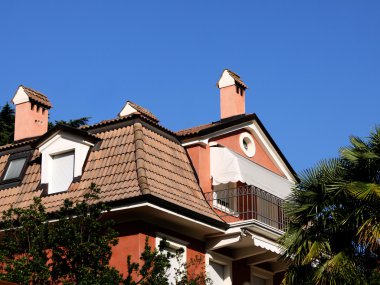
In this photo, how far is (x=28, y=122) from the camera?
29938 millimetres

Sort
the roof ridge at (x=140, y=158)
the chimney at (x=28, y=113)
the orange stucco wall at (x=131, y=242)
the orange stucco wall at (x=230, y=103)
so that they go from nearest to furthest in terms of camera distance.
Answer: the orange stucco wall at (x=131, y=242) < the roof ridge at (x=140, y=158) < the orange stucco wall at (x=230, y=103) < the chimney at (x=28, y=113)

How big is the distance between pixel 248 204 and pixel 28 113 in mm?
8234

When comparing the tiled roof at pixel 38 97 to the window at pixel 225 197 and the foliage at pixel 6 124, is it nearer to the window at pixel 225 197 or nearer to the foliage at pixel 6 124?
the window at pixel 225 197

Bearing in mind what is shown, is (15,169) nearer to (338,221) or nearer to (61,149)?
(61,149)

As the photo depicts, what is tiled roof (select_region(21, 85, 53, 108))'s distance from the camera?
97.8 feet

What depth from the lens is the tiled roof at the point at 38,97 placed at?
29.8 m

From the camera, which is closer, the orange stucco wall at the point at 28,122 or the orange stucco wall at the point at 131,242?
the orange stucco wall at the point at 131,242

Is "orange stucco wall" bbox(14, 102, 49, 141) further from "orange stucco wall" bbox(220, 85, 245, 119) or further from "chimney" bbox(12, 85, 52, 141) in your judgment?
"orange stucco wall" bbox(220, 85, 245, 119)

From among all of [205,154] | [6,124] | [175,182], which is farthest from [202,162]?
[6,124]

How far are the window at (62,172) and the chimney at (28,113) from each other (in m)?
3.84

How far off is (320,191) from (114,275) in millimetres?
5870

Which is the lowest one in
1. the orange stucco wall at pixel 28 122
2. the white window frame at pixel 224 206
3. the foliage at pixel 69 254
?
the foliage at pixel 69 254

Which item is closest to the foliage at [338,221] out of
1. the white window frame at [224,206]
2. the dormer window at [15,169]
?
the white window frame at [224,206]

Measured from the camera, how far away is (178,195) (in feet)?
80.4
